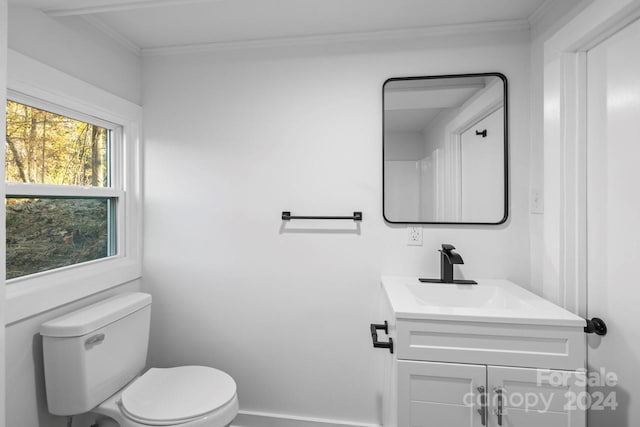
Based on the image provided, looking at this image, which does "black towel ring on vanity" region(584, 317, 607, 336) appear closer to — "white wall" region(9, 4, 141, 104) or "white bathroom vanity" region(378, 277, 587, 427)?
"white bathroom vanity" region(378, 277, 587, 427)

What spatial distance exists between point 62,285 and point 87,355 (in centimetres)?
35

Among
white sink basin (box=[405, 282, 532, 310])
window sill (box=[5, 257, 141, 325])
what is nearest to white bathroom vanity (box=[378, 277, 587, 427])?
white sink basin (box=[405, 282, 532, 310])

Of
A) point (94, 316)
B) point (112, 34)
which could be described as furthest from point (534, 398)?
point (112, 34)

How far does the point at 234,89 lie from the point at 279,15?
1.61 ft

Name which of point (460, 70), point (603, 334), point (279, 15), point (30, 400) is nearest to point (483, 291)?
point (603, 334)

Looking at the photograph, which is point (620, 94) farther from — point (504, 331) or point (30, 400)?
point (30, 400)

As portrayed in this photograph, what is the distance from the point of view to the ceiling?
5.09 ft

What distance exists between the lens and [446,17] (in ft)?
5.52

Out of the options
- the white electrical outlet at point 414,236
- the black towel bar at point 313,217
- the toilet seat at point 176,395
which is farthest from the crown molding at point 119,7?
A: the toilet seat at point 176,395

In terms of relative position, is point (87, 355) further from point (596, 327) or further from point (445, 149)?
point (596, 327)

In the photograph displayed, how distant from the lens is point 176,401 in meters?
1.47

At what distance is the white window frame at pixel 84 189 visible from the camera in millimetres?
1388

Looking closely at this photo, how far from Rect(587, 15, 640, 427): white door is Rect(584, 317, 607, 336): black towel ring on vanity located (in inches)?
0.8

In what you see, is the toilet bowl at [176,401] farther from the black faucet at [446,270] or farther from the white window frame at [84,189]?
the black faucet at [446,270]
